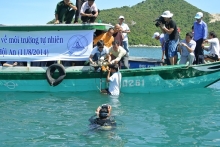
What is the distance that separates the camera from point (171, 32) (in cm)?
1298

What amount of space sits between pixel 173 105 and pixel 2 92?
5570mm

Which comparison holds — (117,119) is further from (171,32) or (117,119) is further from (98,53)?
(171,32)

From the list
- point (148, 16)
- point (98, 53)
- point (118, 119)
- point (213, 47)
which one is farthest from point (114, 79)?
point (148, 16)

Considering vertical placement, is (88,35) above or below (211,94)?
above

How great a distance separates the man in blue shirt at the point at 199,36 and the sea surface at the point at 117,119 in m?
1.09

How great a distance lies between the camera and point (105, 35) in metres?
13.3

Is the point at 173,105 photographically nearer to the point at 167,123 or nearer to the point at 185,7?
the point at 167,123

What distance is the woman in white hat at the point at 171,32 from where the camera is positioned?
12.9m

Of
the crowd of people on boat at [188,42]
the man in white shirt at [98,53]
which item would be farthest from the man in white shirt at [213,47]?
the man in white shirt at [98,53]

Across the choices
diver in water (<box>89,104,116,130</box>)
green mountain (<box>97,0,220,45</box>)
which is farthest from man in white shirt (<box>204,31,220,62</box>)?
green mountain (<box>97,0,220,45</box>)

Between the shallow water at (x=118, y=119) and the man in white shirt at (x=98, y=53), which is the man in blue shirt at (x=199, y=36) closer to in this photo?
the shallow water at (x=118, y=119)

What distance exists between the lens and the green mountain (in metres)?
112

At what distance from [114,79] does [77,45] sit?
1.87 m

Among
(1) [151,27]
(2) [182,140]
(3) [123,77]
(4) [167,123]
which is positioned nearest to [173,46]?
(3) [123,77]
